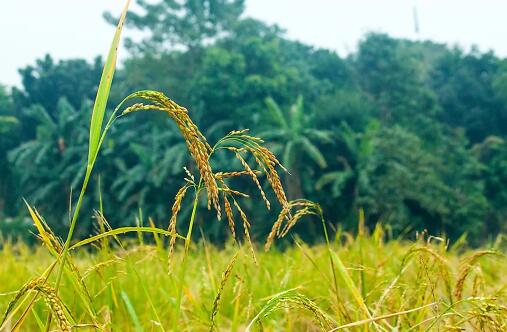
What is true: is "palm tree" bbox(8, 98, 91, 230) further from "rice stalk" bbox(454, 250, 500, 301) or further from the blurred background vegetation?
"rice stalk" bbox(454, 250, 500, 301)

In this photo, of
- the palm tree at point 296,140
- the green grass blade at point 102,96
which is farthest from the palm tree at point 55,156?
the green grass blade at point 102,96

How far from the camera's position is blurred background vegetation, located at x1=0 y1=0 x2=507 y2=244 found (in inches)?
720

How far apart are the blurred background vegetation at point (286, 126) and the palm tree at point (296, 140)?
0.18 ft

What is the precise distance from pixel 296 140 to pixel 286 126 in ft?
2.45

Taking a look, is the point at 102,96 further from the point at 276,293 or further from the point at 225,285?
the point at 225,285

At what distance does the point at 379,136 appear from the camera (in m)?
18.8

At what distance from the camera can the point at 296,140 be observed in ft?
61.1

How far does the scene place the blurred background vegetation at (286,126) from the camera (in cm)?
1828

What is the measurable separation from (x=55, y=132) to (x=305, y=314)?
22.0 m

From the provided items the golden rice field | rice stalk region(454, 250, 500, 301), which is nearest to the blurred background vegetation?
the golden rice field

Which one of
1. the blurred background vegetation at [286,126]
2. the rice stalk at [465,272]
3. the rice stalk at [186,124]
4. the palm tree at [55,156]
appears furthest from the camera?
the palm tree at [55,156]

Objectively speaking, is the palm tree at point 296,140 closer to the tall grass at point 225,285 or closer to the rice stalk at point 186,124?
the tall grass at point 225,285

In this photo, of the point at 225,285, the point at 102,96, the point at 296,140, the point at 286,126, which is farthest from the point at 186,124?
the point at 286,126

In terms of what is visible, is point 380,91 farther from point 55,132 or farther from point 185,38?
point 55,132
